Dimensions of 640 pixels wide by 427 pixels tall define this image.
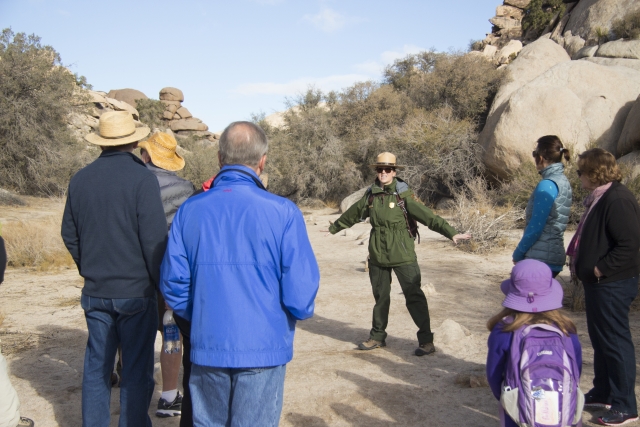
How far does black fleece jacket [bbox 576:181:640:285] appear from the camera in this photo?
11.2ft

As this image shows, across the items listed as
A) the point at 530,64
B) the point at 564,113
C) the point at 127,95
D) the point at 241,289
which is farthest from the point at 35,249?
the point at 127,95

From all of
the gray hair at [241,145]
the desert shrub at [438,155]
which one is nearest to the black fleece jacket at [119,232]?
the gray hair at [241,145]

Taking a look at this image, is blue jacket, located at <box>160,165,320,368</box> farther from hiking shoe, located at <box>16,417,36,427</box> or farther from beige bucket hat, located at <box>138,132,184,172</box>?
hiking shoe, located at <box>16,417,36,427</box>

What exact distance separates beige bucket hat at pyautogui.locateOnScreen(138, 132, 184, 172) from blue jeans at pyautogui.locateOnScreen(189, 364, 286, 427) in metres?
2.13

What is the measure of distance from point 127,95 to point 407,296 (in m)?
45.8

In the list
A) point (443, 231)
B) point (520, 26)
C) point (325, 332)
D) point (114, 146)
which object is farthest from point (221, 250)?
point (520, 26)

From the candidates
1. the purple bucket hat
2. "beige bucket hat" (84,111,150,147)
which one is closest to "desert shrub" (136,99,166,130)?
"beige bucket hat" (84,111,150,147)

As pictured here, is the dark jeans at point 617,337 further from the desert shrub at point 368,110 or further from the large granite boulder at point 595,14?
the large granite boulder at point 595,14

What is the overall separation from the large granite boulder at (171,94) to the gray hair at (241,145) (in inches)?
1917

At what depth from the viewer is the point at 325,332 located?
20.6 ft

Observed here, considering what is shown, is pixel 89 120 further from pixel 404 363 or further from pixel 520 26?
pixel 404 363

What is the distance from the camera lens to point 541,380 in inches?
93.4

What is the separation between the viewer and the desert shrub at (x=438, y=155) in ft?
58.3

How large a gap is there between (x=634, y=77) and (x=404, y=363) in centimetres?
1624
